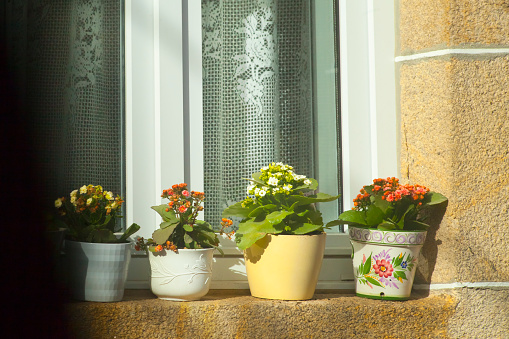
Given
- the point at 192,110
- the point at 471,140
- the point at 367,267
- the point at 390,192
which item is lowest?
the point at 367,267

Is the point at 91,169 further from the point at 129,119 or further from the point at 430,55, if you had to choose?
the point at 430,55

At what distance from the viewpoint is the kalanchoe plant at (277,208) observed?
132cm

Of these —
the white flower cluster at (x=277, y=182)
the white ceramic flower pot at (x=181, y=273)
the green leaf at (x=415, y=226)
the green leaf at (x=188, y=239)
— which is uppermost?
Answer: the white flower cluster at (x=277, y=182)

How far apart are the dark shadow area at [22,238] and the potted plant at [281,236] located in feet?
1.72

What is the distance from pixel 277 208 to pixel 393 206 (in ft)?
1.06

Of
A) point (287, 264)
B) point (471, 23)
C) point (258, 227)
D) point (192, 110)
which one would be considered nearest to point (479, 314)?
point (287, 264)

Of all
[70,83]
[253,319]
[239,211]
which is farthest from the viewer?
[70,83]

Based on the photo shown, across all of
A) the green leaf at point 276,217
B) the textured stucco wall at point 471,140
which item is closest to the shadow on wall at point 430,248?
the textured stucco wall at point 471,140

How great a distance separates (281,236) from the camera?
1.32m

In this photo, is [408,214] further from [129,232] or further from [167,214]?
[129,232]

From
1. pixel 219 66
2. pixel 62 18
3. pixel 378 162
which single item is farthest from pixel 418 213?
pixel 62 18

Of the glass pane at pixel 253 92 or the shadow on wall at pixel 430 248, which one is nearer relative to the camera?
the shadow on wall at pixel 430 248

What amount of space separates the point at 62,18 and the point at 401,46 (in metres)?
1.05

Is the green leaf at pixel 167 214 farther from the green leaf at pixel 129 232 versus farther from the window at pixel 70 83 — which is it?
the window at pixel 70 83
